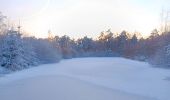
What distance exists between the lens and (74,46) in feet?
250

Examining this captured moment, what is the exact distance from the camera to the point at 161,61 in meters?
32.7

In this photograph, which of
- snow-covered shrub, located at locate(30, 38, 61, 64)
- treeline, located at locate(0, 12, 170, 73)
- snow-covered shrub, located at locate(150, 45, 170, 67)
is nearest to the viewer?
treeline, located at locate(0, 12, 170, 73)

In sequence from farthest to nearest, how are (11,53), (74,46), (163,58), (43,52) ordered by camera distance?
(74,46), (43,52), (163,58), (11,53)

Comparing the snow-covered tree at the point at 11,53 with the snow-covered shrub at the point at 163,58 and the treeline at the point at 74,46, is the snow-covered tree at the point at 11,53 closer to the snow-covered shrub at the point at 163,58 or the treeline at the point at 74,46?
the treeline at the point at 74,46

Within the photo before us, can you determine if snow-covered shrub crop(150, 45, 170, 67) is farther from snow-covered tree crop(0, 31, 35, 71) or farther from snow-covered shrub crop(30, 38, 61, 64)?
snow-covered shrub crop(30, 38, 61, 64)

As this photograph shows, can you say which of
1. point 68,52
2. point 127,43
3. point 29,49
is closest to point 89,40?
point 127,43

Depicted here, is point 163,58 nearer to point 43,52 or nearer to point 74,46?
point 43,52

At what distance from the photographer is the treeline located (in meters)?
30.6

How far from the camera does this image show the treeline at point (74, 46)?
30.6 metres

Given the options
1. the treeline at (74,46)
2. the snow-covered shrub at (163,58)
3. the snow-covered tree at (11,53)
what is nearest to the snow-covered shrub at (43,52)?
the treeline at (74,46)

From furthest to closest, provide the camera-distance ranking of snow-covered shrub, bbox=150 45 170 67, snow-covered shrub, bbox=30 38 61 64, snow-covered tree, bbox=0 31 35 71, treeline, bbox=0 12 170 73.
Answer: snow-covered shrub, bbox=30 38 61 64 → snow-covered shrub, bbox=150 45 170 67 → treeline, bbox=0 12 170 73 → snow-covered tree, bbox=0 31 35 71

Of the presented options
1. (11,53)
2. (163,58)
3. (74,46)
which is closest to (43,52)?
(11,53)

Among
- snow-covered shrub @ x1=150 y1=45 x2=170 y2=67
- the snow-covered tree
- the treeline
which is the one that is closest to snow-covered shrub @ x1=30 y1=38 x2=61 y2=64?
the treeline

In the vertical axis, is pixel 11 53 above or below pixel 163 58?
above
